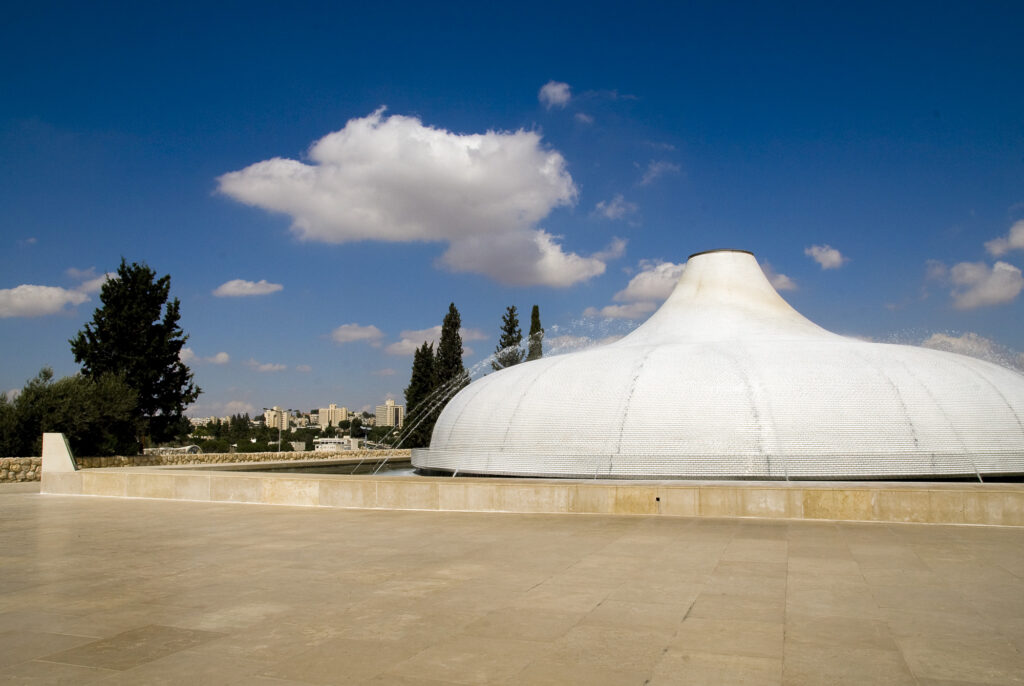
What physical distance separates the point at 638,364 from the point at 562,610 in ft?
41.4

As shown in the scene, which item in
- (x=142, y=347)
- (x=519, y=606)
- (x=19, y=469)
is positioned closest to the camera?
(x=519, y=606)

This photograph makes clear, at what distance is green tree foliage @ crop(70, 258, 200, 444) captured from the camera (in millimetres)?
34906

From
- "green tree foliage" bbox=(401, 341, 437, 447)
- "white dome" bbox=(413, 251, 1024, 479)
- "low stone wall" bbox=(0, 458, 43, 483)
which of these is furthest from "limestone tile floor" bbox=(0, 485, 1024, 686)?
"green tree foliage" bbox=(401, 341, 437, 447)

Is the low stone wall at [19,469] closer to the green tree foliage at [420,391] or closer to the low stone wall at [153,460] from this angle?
the low stone wall at [153,460]

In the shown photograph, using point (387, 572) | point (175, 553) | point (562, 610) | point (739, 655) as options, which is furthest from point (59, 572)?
point (739, 655)

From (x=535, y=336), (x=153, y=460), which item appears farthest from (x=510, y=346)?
(x=153, y=460)

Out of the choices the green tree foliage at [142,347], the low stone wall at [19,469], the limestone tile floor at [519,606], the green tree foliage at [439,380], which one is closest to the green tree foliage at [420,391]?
the green tree foliage at [439,380]

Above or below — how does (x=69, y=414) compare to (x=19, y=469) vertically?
above

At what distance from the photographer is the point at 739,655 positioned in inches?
179

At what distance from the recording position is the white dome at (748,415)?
49.2ft

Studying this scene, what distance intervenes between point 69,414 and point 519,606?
26257mm

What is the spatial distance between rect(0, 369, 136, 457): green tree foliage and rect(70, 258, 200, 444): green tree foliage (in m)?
4.40

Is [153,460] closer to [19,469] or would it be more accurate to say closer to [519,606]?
[19,469]

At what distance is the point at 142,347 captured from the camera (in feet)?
117
